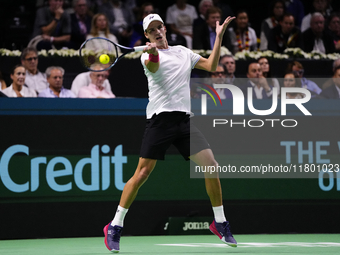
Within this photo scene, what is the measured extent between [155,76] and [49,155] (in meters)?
1.96

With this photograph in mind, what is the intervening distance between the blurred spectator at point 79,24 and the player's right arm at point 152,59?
4.77 m

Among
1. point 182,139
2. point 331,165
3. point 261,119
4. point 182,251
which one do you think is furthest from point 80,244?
point 331,165

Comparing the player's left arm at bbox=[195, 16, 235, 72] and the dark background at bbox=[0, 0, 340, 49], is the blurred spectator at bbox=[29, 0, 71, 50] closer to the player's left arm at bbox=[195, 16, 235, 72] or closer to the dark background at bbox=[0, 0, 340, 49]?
the dark background at bbox=[0, 0, 340, 49]

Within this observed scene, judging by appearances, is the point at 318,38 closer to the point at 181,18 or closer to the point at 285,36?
the point at 285,36

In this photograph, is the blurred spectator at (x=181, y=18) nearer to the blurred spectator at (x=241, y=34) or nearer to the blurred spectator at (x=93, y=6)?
the blurred spectator at (x=241, y=34)

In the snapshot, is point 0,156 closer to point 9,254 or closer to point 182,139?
point 9,254

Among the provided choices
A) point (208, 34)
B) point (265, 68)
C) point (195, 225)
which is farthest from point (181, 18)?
point (195, 225)

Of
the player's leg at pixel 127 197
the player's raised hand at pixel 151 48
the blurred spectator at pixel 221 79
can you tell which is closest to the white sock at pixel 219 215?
the player's leg at pixel 127 197

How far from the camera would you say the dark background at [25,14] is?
9.14m

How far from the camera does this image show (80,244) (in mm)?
5387

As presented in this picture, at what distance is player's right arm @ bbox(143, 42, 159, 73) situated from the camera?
13.6 ft

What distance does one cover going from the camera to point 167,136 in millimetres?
4551

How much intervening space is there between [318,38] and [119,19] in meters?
3.56

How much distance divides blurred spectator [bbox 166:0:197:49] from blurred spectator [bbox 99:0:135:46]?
0.73 m
